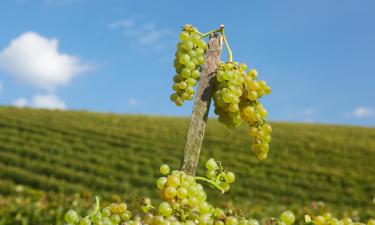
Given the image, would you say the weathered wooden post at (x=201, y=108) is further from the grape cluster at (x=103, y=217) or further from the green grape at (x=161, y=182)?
the grape cluster at (x=103, y=217)

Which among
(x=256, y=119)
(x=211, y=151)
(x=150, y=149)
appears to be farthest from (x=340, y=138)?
(x=256, y=119)

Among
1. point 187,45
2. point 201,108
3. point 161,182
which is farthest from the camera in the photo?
point 187,45

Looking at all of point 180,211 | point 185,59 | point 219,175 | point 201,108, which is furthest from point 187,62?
point 180,211

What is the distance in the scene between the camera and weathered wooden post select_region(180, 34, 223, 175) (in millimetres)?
1726

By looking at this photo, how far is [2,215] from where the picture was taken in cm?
666

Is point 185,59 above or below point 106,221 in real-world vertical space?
above

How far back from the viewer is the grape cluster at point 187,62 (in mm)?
1845

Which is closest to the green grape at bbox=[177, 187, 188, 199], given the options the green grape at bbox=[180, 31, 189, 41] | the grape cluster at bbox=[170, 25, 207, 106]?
the grape cluster at bbox=[170, 25, 207, 106]

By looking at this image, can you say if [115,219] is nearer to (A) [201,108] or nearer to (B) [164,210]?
(B) [164,210]

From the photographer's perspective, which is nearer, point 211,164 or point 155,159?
point 211,164

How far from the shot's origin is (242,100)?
191 centimetres

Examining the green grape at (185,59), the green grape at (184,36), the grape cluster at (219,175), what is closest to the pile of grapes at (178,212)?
the grape cluster at (219,175)

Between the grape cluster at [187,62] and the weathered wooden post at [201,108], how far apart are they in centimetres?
5

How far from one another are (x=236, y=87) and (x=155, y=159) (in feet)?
65.1
